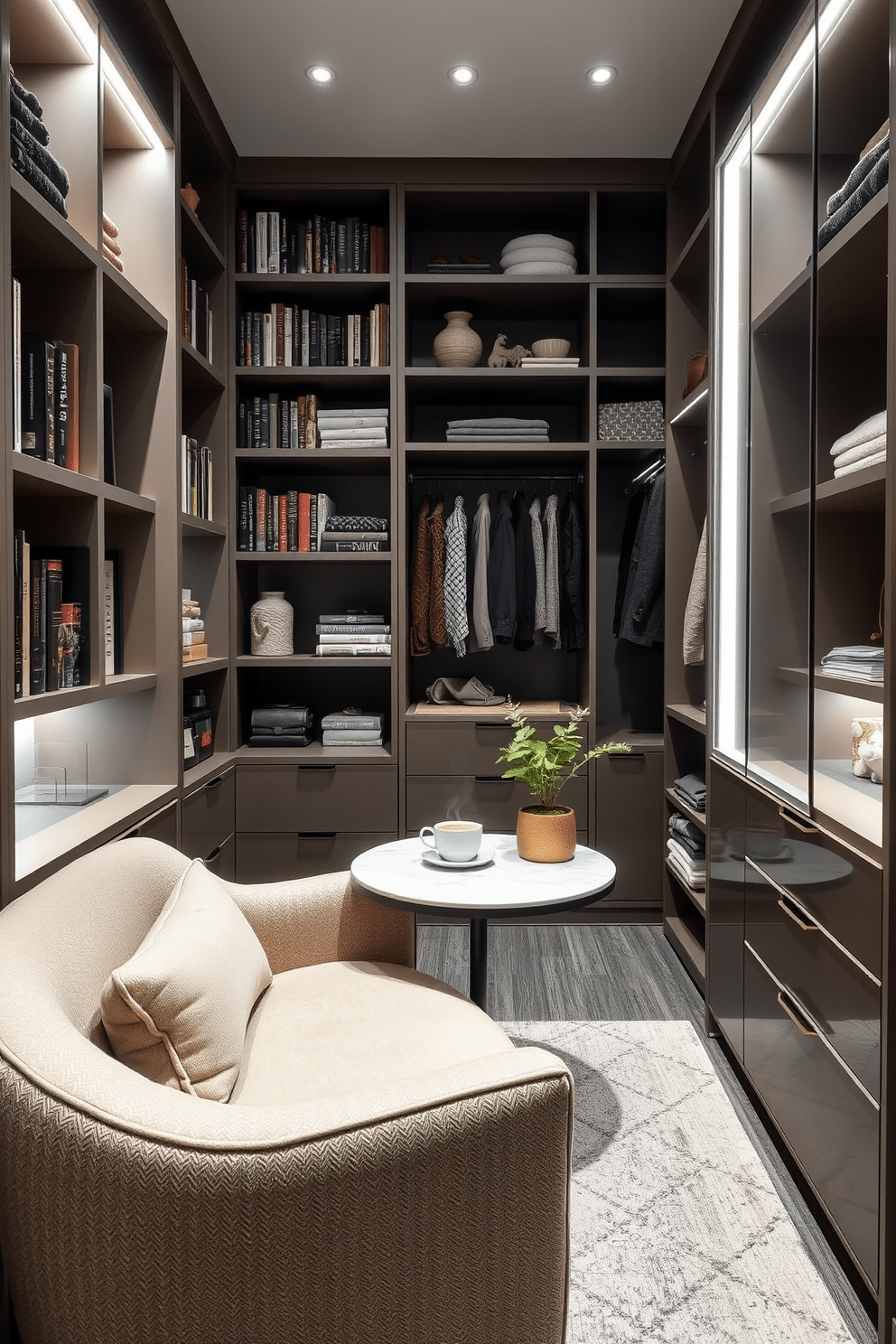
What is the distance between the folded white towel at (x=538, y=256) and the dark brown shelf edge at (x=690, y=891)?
233cm

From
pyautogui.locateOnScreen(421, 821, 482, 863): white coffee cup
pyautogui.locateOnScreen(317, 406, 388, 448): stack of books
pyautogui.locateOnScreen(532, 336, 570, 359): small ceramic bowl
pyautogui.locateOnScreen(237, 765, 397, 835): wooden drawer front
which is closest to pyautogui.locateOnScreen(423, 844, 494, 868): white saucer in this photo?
pyautogui.locateOnScreen(421, 821, 482, 863): white coffee cup

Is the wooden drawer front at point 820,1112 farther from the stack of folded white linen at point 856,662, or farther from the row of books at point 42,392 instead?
the row of books at point 42,392

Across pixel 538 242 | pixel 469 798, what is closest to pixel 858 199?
pixel 538 242

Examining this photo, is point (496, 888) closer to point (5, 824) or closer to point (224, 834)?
point (5, 824)

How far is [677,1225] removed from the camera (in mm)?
1746

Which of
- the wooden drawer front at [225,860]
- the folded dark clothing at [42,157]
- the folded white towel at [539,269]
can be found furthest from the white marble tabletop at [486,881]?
the folded white towel at [539,269]

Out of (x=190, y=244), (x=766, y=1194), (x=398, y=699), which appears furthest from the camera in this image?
(x=398, y=699)

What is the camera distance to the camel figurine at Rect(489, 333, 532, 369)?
345 centimetres

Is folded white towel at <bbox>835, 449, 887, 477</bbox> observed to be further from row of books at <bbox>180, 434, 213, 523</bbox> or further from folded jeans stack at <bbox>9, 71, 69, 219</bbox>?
row of books at <bbox>180, 434, 213, 523</bbox>

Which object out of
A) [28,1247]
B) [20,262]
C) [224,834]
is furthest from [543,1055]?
[224,834]

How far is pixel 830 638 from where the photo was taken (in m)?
1.72

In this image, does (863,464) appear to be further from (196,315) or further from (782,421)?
(196,315)

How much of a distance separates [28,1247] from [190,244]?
9.77 feet

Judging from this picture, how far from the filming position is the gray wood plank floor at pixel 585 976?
103 inches
